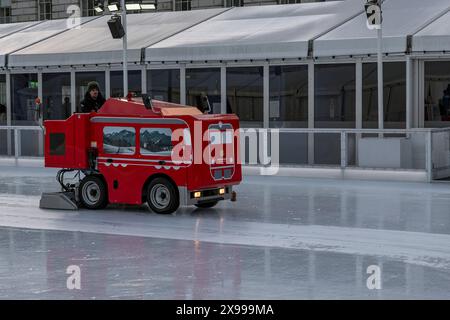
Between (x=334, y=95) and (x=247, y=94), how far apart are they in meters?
2.66

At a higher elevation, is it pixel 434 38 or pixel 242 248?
pixel 434 38

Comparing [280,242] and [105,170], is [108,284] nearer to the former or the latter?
[280,242]

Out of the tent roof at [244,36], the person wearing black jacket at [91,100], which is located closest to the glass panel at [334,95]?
the tent roof at [244,36]

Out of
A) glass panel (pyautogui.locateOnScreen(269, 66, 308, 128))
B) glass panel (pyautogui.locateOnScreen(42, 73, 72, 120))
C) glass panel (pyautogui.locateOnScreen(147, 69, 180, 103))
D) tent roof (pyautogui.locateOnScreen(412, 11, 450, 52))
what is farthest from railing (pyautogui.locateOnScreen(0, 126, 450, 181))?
glass panel (pyautogui.locateOnScreen(42, 73, 72, 120))

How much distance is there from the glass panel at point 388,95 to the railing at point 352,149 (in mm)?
3258

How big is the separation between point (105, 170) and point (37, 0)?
28.6 m

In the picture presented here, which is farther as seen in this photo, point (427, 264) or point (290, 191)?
point (290, 191)

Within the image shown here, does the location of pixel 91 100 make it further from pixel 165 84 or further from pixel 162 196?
pixel 165 84

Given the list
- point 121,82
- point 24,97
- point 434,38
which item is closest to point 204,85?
point 121,82

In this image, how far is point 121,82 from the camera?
26.0 m

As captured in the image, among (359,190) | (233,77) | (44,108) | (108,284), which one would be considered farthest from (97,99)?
(44,108)

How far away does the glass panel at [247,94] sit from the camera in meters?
23.5

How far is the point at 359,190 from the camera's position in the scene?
15930mm
